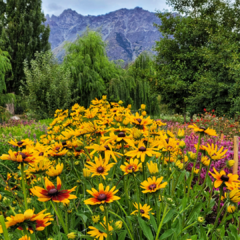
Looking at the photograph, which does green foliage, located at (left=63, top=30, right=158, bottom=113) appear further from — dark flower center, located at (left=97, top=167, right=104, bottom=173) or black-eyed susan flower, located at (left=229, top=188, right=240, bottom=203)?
black-eyed susan flower, located at (left=229, top=188, right=240, bottom=203)

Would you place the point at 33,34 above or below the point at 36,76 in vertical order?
above

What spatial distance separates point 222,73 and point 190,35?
2520 mm

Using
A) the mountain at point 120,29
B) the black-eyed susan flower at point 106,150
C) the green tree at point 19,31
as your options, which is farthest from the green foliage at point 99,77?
the mountain at point 120,29

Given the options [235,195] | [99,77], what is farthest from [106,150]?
[99,77]

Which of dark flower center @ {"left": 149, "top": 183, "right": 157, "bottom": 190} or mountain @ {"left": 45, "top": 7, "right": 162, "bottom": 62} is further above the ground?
mountain @ {"left": 45, "top": 7, "right": 162, "bottom": 62}

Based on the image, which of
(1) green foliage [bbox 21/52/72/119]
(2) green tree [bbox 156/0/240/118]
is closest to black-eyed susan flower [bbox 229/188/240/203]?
(1) green foliage [bbox 21/52/72/119]

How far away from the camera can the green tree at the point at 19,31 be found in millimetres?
13383

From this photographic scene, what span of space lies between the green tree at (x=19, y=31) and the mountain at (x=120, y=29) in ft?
326

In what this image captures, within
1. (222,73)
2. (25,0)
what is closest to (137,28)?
(25,0)

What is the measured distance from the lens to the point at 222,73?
666 centimetres

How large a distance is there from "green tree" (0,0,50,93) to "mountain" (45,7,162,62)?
99299mm

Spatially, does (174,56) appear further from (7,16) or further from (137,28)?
(137,28)

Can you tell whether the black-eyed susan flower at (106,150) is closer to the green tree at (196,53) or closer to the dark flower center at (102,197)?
the dark flower center at (102,197)

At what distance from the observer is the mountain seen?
401 feet
